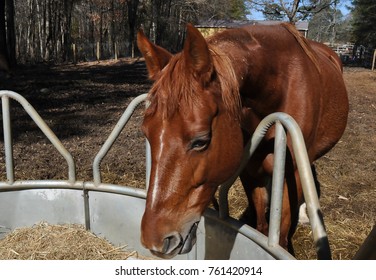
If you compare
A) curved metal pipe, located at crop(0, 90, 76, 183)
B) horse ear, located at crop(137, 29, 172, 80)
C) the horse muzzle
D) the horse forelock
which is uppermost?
horse ear, located at crop(137, 29, 172, 80)

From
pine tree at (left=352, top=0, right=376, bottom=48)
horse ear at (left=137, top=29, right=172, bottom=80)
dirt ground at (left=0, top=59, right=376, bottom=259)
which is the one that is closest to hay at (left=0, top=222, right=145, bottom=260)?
dirt ground at (left=0, top=59, right=376, bottom=259)

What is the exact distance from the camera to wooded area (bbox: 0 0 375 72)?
21984 mm

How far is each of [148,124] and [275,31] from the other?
1271mm

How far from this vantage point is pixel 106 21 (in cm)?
3503

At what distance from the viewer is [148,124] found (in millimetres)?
1525

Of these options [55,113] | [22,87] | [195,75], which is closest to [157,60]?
[195,75]

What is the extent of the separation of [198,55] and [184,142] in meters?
→ 0.36

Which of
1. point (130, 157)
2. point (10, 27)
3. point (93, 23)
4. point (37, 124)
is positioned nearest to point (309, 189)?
point (37, 124)

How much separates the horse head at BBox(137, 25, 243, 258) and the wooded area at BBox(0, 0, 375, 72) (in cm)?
1570

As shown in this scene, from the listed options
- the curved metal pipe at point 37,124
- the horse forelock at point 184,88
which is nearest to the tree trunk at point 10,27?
the curved metal pipe at point 37,124

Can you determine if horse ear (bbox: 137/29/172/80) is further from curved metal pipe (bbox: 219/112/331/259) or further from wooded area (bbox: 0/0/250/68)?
wooded area (bbox: 0/0/250/68)

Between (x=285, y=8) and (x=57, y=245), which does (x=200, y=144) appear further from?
(x=285, y=8)

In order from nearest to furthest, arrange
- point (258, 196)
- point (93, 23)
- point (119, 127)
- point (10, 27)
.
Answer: point (119, 127), point (258, 196), point (10, 27), point (93, 23)
